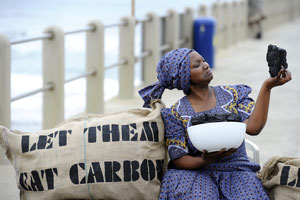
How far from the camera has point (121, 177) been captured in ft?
10.4

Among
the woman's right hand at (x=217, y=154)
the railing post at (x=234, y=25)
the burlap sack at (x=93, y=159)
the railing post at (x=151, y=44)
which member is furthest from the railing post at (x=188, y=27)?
the woman's right hand at (x=217, y=154)

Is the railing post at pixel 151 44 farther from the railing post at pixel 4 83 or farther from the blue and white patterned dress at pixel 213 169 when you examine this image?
the blue and white patterned dress at pixel 213 169

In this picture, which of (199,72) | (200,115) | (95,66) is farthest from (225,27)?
(200,115)

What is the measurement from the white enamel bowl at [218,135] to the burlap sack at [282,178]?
321mm

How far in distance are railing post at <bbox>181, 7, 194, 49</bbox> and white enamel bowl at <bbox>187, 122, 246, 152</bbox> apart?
851 cm

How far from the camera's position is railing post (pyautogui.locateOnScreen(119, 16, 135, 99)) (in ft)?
28.2

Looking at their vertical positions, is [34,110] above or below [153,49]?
below

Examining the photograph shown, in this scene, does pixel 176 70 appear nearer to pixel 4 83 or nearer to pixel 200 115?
pixel 200 115

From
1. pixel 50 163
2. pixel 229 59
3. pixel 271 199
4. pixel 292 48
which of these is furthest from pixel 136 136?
pixel 292 48

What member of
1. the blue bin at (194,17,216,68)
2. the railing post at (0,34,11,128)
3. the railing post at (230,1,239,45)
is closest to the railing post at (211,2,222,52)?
the railing post at (230,1,239,45)

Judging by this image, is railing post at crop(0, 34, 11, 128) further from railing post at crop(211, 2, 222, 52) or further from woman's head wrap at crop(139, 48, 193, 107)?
railing post at crop(211, 2, 222, 52)

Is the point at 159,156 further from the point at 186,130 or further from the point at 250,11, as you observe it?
the point at 250,11

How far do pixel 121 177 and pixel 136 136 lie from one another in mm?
214

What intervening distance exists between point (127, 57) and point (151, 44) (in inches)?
37.9
